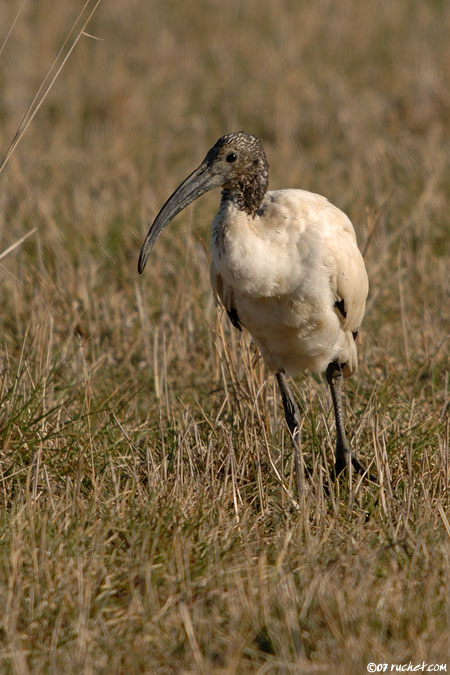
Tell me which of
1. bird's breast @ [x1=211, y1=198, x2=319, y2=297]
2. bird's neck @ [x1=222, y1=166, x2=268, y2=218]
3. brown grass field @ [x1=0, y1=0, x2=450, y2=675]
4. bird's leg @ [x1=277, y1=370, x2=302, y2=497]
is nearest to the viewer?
brown grass field @ [x1=0, y1=0, x2=450, y2=675]

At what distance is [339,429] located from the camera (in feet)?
13.9

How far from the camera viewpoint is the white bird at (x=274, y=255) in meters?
3.83

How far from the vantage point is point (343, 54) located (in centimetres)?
1134

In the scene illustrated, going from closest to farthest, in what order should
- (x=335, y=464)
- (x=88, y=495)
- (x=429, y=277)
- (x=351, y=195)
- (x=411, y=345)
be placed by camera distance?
(x=88, y=495) < (x=335, y=464) < (x=411, y=345) < (x=429, y=277) < (x=351, y=195)

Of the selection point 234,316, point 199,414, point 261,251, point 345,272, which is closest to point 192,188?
point 261,251

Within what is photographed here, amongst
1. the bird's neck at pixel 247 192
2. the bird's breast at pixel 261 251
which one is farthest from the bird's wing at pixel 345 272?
the bird's neck at pixel 247 192

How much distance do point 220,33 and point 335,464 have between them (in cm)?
912

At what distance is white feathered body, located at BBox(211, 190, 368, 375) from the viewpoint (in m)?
3.82

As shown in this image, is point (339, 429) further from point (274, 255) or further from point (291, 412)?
point (274, 255)

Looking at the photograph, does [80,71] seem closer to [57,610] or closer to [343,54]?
[343,54]

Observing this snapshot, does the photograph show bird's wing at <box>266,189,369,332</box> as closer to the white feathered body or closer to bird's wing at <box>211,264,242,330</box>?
the white feathered body

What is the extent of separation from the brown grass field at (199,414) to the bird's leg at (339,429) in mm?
57

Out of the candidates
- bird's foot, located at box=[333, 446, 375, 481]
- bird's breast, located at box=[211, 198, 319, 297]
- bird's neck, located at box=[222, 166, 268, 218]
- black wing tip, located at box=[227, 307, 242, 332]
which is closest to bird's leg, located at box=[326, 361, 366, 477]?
bird's foot, located at box=[333, 446, 375, 481]

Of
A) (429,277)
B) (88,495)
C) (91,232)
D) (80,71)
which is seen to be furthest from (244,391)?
(80,71)
